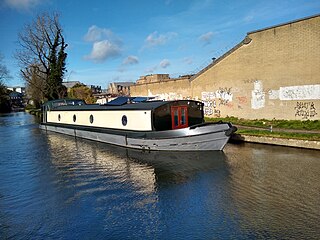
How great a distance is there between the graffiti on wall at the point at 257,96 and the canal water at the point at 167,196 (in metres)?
5.14

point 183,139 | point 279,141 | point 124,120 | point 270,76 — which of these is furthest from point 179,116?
point 270,76

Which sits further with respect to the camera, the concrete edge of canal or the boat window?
the boat window

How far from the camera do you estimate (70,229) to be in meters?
6.12

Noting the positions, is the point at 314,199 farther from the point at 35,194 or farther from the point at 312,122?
the point at 312,122

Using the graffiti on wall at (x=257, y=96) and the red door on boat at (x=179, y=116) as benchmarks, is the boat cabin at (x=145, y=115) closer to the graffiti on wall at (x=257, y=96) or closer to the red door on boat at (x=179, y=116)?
the red door on boat at (x=179, y=116)

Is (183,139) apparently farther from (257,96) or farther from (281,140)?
(257,96)

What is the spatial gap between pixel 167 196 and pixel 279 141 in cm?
703

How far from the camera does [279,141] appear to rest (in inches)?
492

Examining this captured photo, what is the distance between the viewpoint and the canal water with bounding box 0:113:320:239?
5883 millimetres

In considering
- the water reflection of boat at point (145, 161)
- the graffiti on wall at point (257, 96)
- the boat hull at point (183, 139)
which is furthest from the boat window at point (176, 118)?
the graffiti on wall at point (257, 96)

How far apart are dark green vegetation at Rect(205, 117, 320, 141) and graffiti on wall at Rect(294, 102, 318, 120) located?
0.40 m

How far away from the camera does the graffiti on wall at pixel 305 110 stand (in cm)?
1483

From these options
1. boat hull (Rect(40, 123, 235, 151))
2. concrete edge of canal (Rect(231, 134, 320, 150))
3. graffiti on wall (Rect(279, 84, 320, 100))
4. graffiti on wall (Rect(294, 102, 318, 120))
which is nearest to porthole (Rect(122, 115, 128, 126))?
boat hull (Rect(40, 123, 235, 151))

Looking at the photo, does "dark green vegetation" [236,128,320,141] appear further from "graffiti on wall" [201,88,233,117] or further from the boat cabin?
"graffiti on wall" [201,88,233,117]
